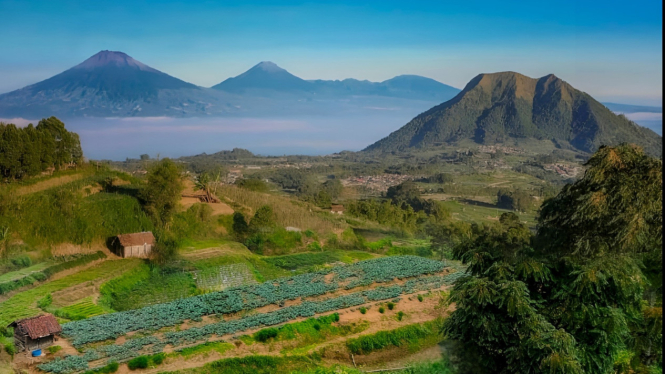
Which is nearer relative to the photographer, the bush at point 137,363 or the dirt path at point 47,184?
the bush at point 137,363

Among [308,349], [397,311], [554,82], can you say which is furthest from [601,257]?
[554,82]

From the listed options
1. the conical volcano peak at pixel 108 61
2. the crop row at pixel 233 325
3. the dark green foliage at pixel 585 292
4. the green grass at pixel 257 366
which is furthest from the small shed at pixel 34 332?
the conical volcano peak at pixel 108 61

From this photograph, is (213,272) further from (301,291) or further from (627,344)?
(627,344)

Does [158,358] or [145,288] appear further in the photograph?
[145,288]

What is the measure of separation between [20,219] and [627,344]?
19461 millimetres

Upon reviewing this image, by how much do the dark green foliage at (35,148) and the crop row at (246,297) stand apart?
9.99 metres

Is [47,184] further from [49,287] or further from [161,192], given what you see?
[49,287]

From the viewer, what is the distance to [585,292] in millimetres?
8078

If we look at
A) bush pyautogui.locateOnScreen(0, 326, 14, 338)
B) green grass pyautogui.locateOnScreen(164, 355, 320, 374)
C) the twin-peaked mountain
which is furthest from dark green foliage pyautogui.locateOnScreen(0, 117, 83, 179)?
the twin-peaked mountain

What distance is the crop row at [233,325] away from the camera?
12.7 m

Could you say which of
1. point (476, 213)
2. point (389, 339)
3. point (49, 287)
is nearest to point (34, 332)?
point (49, 287)

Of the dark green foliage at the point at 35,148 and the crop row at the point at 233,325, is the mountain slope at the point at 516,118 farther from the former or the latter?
the dark green foliage at the point at 35,148

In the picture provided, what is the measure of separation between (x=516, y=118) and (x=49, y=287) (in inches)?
4866

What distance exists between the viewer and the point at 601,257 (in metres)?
8.30
